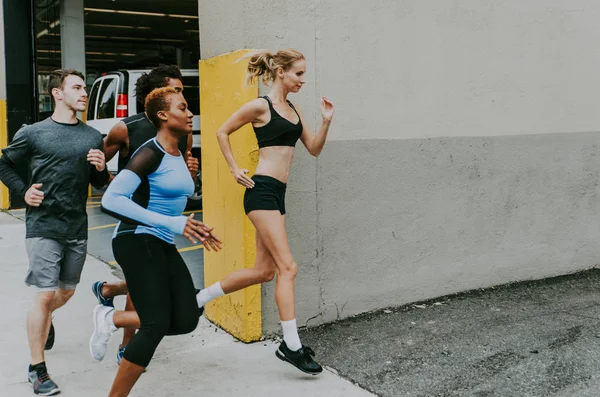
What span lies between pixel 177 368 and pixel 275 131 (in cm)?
168

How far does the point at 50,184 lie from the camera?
410 centimetres

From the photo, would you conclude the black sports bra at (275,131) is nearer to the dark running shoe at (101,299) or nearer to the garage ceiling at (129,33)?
the dark running shoe at (101,299)

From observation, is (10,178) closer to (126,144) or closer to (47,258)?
(47,258)

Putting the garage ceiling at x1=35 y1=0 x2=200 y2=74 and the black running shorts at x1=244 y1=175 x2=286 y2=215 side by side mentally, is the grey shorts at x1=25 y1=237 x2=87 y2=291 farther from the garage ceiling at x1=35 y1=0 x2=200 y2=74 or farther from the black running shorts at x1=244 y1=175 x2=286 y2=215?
the garage ceiling at x1=35 y1=0 x2=200 y2=74

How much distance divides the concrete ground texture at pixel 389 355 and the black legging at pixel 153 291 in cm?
79

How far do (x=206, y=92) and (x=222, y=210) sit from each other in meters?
0.93

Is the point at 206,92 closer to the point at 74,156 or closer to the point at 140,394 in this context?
the point at 74,156

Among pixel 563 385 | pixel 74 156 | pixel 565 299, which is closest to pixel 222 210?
pixel 74 156

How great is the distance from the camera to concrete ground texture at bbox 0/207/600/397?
4.16m

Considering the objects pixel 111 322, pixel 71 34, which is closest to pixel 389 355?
pixel 111 322

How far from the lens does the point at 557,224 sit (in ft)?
22.1

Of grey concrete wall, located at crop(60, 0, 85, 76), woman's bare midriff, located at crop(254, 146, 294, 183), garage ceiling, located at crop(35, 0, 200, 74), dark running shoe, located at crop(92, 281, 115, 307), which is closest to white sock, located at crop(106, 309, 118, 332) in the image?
dark running shoe, located at crop(92, 281, 115, 307)

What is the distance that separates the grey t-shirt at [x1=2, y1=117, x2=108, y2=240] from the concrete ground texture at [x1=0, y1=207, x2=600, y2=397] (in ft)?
3.26

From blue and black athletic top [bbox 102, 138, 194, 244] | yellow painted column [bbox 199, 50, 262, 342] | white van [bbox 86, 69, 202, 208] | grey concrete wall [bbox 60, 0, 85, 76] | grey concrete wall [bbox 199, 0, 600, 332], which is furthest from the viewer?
grey concrete wall [bbox 60, 0, 85, 76]
